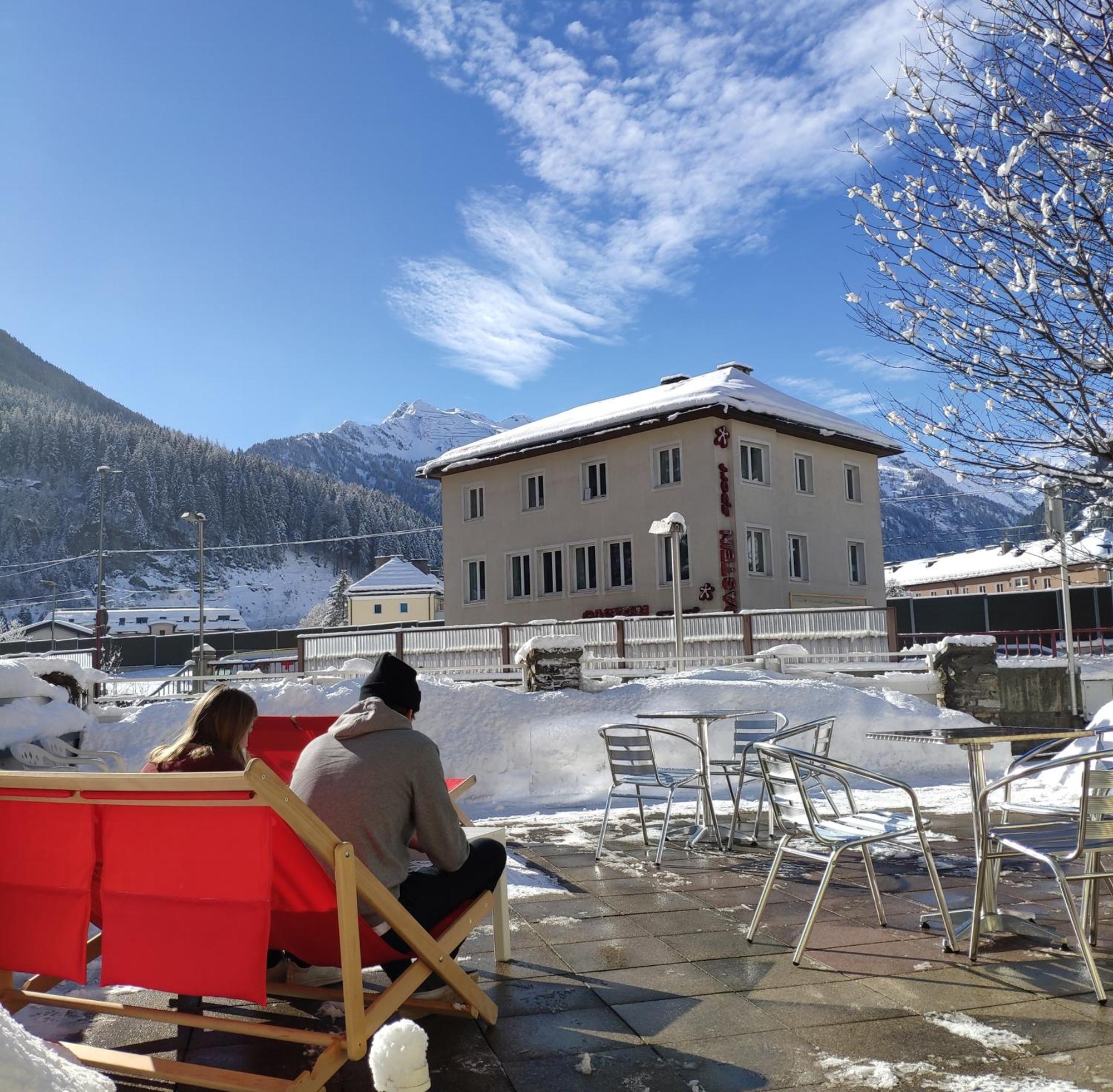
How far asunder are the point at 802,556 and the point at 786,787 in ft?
78.6

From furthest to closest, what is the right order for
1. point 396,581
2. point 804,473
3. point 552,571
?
point 396,581, point 552,571, point 804,473

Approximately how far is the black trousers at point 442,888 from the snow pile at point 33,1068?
1414mm

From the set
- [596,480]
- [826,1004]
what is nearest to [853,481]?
[596,480]

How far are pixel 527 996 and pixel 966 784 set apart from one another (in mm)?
7993

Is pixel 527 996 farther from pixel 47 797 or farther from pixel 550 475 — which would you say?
pixel 550 475

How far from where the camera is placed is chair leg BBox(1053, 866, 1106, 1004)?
3723 millimetres

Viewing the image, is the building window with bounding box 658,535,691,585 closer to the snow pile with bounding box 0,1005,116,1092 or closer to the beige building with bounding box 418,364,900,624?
the beige building with bounding box 418,364,900,624

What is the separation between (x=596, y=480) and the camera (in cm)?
2964

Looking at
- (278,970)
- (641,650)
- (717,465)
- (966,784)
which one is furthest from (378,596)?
(278,970)

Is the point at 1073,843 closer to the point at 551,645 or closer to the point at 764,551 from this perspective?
the point at 551,645

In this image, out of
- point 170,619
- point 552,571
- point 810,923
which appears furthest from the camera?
point 170,619

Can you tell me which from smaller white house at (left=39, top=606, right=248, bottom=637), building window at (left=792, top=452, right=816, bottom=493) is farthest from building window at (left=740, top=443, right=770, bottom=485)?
smaller white house at (left=39, top=606, right=248, bottom=637)

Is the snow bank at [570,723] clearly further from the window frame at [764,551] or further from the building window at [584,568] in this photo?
the building window at [584,568]

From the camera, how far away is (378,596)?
7006 centimetres
